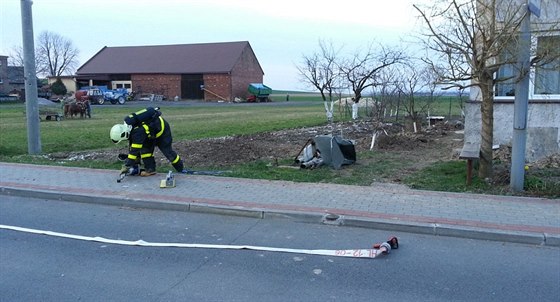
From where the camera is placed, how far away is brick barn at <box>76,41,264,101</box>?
64.3 meters

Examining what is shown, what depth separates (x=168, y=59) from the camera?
6900 centimetres

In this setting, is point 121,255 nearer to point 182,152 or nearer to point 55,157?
point 182,152

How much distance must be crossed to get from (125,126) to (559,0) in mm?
9044

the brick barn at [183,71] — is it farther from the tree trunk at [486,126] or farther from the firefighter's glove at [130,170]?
the tree trunk at [486,126]

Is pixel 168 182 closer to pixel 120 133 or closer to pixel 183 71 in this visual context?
pixel 120 133

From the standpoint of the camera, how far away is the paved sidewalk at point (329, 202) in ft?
19.7

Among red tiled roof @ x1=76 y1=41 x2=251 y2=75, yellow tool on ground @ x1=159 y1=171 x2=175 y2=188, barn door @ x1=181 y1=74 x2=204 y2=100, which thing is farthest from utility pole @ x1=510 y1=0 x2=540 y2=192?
barn door @ x1=181 y1=74 x2=204 y2=100

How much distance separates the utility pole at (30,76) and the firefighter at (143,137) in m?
4.74

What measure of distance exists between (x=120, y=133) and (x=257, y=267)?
16.1 feet

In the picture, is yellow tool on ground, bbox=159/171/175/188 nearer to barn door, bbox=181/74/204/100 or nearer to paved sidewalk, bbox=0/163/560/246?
paved sidewalk, bbox=0/163/560/246

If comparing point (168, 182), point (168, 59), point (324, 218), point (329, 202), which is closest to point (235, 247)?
point (324, 218)

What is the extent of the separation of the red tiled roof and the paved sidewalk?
5578 centimetres

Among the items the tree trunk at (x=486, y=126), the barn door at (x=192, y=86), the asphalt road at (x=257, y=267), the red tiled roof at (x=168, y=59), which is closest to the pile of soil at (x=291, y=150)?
the tree trunk at (x=486, y=126)

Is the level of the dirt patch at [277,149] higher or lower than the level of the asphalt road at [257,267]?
higher
